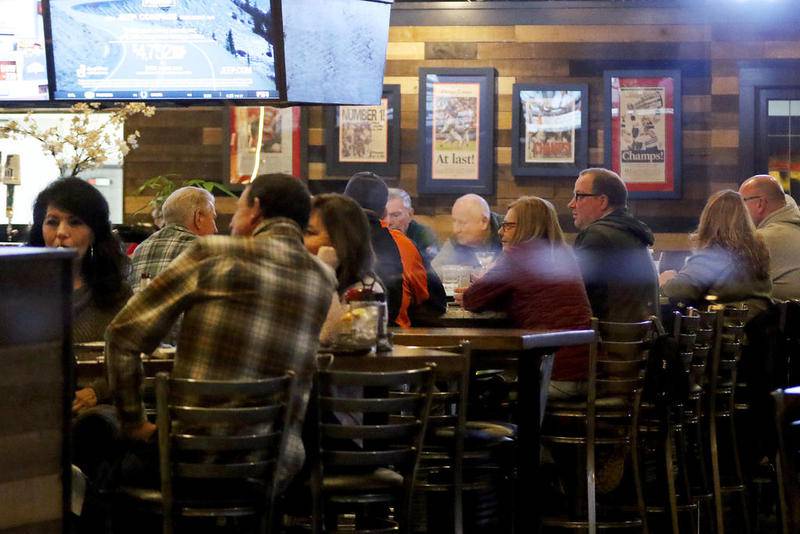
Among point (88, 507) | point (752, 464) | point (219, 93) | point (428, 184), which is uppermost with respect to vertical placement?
point (219, 93)

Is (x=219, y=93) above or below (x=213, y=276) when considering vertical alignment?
above

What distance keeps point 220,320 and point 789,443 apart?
4.93 feet

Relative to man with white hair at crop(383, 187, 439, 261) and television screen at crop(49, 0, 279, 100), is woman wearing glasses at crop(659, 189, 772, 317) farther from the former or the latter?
television screen at crop(49, 0, 279, 100)

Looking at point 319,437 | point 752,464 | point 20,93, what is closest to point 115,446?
point 319,437

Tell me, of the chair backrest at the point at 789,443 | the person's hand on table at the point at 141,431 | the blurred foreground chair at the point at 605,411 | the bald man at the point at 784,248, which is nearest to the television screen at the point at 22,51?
the blurred foreground chair at the point at 605,411

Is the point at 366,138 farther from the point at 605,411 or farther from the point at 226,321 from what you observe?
the point at 226,321

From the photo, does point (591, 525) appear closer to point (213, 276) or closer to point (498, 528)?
point (498, 528)

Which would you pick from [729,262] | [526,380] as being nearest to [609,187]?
[729,262]

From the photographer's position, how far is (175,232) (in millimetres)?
6332

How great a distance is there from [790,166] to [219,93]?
4333 millimetres

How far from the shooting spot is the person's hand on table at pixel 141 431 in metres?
3.60

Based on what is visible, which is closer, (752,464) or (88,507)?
(88,507)

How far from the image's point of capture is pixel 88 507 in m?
3.80

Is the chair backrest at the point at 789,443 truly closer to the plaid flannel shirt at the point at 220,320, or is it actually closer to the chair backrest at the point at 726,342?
Result: the plaid flannel shirt at the point at 220,320
